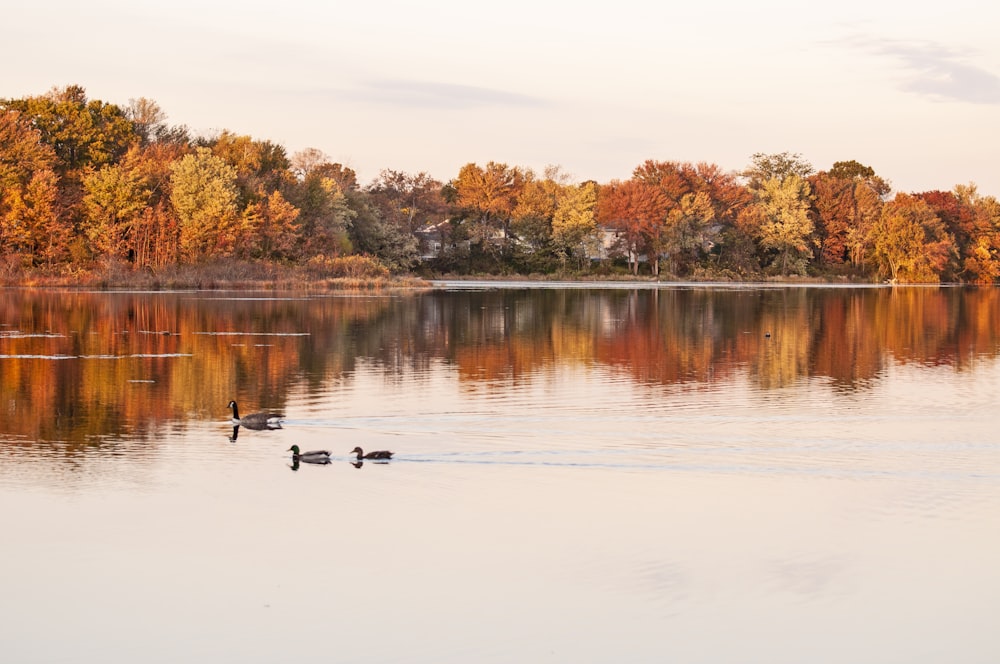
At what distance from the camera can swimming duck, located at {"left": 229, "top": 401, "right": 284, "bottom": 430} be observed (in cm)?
1869

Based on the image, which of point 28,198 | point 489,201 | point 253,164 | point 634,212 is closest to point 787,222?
point 634,212

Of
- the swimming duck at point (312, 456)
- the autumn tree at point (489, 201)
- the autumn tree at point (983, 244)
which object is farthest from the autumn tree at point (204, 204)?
the autumn tree at point (983, 244)

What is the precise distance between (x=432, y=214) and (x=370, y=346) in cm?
7480

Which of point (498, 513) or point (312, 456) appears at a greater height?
point (312, 456)

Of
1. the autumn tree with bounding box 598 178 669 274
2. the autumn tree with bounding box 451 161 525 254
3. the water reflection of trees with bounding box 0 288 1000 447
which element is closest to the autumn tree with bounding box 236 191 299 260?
the water reflection of trees with bounding box 0 288 1000 447

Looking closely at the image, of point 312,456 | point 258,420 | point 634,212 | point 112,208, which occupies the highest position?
point 634,212

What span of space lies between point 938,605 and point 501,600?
4.07 meters

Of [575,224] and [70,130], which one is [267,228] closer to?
Result: [70,130]

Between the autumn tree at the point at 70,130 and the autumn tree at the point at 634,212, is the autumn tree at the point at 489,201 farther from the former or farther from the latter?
the autumn tree at the point at 70,130

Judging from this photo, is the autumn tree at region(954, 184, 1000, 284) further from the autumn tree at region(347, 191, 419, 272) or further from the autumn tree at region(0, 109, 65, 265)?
the autumn tree at region(0, 109, 65, 265)

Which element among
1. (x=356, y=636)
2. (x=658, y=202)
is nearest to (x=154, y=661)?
(x=356, y=636)

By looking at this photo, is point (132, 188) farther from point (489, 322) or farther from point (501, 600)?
point (501, 600)

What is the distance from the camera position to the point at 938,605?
10273 millimetres

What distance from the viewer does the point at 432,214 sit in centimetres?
10725
